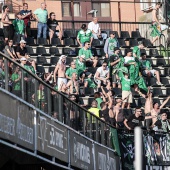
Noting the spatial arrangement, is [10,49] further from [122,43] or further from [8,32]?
[122,43]

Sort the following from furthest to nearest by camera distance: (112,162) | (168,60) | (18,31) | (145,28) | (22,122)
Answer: (145,28), (168,60), (18,31), (112,162), (22,122)

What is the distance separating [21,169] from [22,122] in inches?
99.7

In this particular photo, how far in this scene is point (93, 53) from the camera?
2808 centimetres

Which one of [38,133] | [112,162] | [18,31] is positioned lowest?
[112,162]

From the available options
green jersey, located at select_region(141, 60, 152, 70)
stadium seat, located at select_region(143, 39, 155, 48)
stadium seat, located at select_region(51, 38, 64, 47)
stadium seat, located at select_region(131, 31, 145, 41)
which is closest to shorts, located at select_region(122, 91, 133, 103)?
green jersey, located at select_region(141, 60, 152, 70)

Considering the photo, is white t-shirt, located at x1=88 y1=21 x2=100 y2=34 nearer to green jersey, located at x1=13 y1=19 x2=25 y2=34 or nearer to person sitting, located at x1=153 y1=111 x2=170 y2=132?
green jersey, located at x1=13 y1=19 x2=25 y2=34

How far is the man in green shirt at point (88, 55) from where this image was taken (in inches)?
1054

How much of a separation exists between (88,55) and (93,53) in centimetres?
114

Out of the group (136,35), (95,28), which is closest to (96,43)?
(95,28)

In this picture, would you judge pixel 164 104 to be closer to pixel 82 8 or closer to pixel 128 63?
pixel 128 63

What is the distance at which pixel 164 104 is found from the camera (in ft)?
86.8

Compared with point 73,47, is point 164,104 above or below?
below

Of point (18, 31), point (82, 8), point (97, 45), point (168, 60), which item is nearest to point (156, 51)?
point (168, 60)

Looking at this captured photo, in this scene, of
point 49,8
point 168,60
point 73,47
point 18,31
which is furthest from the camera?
point 49,8
